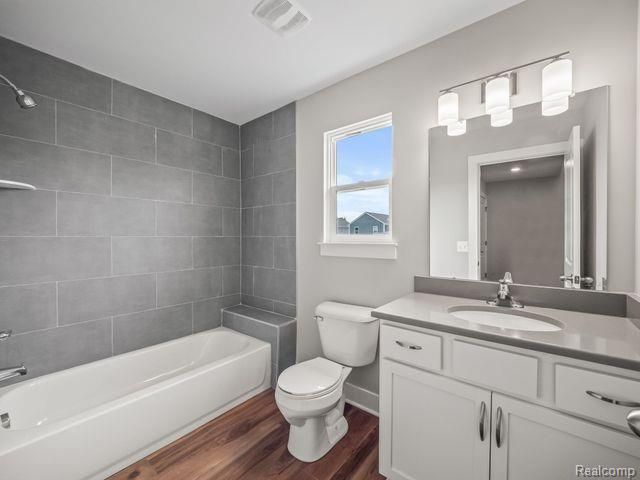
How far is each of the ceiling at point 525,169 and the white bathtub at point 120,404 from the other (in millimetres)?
2016

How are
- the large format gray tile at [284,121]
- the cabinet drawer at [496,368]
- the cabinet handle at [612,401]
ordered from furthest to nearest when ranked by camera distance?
the large format gray tile at [284,121], the cabinet drawer at [496,368], the cabinet handle at [612,401]

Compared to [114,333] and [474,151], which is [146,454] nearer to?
[114,333]

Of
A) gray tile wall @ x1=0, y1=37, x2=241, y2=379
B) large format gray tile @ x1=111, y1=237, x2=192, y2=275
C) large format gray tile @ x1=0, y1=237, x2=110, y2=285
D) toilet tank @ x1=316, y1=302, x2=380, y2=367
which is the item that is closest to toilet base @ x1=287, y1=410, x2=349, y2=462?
toilet tank @ x1=316, y1=302, x2=380, y2=367

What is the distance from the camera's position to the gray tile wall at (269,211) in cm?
259

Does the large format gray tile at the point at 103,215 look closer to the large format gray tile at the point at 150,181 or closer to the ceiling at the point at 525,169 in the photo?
the large format gray tile at the point at 150,181

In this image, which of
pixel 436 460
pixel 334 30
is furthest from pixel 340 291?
pixel 334 30

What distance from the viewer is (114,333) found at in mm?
2191

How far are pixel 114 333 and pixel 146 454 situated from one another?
2.97 ft

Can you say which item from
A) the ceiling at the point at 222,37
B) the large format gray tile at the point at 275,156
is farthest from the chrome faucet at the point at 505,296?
the large format gray tile at the point at 275,156

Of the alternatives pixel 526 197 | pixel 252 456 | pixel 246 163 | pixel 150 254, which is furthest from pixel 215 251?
pixel 526 197

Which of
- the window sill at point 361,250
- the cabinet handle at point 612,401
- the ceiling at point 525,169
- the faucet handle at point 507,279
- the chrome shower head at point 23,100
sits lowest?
the cabinet handle at point 612,401

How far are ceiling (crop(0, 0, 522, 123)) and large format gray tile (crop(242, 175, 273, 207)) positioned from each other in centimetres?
81

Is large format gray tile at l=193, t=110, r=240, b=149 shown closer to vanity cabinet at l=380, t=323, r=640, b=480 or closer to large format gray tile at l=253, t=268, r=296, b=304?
large format gray tile at l=253, t=268, r=296, b=304

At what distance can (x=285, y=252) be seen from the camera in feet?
8.63
